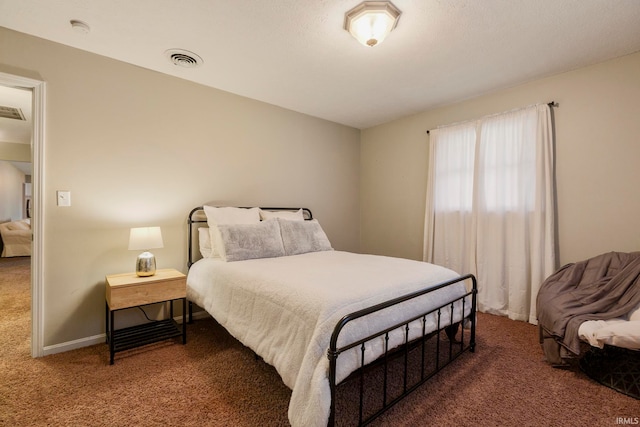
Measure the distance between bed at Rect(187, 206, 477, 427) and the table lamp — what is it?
0.41m

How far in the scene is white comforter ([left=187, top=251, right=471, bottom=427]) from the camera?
1333 millimetres

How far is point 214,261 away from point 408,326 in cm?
176

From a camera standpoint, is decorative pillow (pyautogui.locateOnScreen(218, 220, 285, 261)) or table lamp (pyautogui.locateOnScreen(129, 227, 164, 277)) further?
decorative pillow (pyautogui.locateOnScreen(218, 220, 285, 261))

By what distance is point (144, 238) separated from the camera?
2.43 m

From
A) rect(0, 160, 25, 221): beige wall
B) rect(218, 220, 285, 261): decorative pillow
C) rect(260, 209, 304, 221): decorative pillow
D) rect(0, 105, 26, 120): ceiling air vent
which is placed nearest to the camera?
rect(218, 220, 285, 261): decorative pillow

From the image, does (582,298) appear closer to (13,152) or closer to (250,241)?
(250,241)

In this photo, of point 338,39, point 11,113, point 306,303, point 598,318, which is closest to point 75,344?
point 306,303

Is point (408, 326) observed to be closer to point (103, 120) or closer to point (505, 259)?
point (505, 259)

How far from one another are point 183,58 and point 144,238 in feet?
5.40

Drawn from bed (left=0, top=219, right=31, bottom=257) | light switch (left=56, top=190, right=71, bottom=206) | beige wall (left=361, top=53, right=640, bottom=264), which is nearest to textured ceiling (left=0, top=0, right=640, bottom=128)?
beige wall (left=361, top=53, right=640, bottom=264)

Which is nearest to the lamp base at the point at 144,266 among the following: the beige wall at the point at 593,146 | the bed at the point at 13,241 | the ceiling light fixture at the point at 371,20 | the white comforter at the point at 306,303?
the white comforter at the point at 306,303

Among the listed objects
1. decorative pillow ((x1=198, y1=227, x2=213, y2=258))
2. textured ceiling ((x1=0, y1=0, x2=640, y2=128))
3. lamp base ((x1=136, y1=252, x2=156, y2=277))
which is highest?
textured ceiling ((x1=0, y1=0, x2=640, y2=128))

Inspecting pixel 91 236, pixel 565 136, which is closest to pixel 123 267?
pixel 91 236

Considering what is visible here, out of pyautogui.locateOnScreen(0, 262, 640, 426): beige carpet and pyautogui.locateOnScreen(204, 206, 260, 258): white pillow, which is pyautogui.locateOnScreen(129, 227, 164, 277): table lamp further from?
pyautogui.locateOnScreen(0, 262, 640, 426): beige carpet
